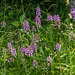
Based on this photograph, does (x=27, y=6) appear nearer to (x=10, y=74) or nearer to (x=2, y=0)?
(x=2, y=0)

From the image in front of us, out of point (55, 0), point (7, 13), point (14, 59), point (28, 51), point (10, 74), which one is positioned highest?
point (55, 0)

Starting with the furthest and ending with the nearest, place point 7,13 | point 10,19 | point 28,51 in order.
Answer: point 7,13 < point 10,19 < point 28,51

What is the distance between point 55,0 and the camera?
191 inches

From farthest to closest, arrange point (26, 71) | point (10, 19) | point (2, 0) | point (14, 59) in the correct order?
point (2, 0) < point (10, 19) < point (14, 59) < point (26, 71)

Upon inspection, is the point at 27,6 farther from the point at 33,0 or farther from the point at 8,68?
the point at 8,68

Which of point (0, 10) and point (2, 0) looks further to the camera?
point (2, 0)

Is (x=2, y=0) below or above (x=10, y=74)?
above

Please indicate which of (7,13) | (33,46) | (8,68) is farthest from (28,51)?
(7,13)

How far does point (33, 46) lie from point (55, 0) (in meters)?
3.17

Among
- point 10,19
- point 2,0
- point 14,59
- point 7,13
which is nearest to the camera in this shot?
point 14,59

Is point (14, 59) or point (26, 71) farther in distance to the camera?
point (14, 59)

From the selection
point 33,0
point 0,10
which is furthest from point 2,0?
point 33,0

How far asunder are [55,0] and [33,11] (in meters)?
0.86

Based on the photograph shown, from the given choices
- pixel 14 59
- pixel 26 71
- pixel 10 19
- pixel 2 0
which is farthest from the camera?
pixel 2 0
